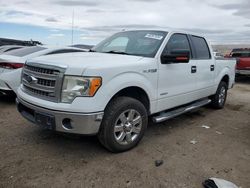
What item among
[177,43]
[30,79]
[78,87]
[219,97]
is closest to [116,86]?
[78,87]

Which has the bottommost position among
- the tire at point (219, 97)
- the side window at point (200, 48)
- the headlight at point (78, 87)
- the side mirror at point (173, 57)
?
the tire at point (219, 97)

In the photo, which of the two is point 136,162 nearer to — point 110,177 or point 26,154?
point 110,177

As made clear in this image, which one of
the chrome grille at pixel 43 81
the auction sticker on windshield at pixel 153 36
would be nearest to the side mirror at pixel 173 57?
the auction sticker on windshield at pixel 153 36

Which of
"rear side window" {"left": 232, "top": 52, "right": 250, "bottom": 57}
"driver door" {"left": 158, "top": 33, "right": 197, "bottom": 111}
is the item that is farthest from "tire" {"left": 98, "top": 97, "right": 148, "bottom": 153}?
"rear side window" {"left": 232, "top": 52, "right": 250, "bottom": 57}

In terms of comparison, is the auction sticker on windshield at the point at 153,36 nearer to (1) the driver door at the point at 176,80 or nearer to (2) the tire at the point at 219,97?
(1) the driver door at the point at 176,80

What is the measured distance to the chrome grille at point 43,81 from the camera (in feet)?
11.1

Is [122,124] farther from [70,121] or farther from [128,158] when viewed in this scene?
[70,121]

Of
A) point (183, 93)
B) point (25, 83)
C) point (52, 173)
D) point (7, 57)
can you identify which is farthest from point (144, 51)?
point (7, 57)

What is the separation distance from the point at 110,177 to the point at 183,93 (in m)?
2.41

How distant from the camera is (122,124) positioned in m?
3.82

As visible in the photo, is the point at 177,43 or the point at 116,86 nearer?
the point at 116,86

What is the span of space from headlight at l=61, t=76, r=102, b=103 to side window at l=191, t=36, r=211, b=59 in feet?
9.62

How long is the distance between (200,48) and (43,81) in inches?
138

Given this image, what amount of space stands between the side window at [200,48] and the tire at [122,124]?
220 cm
